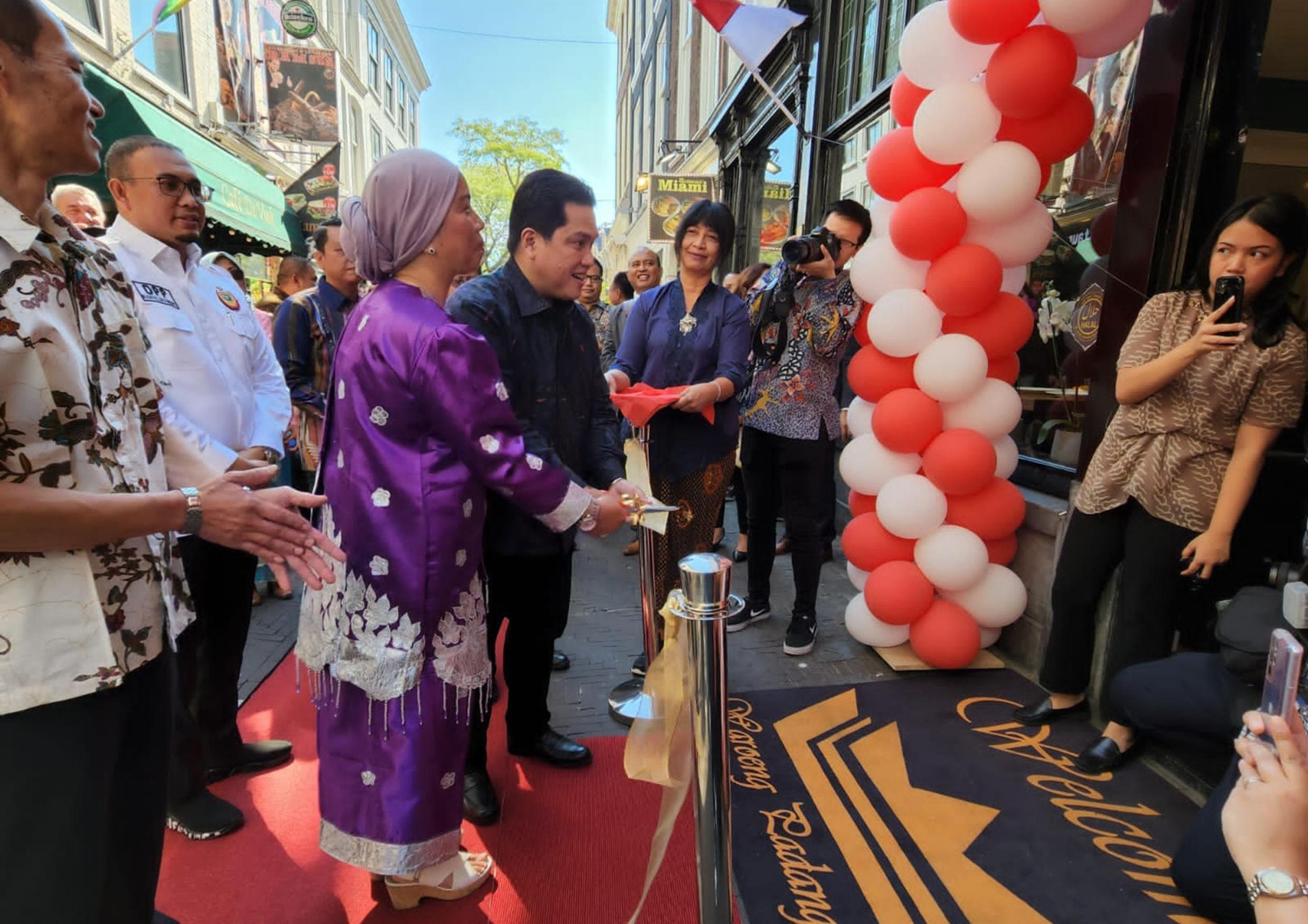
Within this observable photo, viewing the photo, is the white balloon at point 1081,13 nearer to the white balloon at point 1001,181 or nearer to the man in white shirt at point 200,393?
the white balloon at point 1001,181

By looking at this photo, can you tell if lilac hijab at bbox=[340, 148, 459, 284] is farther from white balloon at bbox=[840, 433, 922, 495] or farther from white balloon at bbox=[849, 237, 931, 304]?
white balloon at bbox=[840, 433, 922, 495]

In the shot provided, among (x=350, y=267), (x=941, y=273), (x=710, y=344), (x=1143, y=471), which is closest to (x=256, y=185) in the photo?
(x=350, y=267)

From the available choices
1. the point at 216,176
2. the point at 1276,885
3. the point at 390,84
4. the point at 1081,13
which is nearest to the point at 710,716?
the point at 1276,885

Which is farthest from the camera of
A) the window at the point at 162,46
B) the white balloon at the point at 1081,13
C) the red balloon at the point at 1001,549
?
the window at the point at 162,46

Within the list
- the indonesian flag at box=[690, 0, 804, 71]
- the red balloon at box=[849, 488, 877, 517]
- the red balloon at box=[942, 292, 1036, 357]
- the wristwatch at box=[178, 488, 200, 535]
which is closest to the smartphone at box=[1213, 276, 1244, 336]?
the red balloon at box=[942, 292, 1036, 357]

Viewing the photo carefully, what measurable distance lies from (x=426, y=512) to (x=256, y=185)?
10828mm

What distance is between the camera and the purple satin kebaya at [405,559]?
1455 millimetres

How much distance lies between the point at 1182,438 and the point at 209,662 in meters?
3.18

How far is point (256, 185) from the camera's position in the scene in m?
10.0

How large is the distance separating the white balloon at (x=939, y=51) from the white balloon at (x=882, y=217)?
1.18 ft

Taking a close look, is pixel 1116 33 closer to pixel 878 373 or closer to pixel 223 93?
pixel 878 373

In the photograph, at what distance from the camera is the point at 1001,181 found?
2.43 m

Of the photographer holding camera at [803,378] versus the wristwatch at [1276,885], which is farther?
the photographer holding camera at [803,378]

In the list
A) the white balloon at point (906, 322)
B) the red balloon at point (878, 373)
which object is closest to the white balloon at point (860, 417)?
the red balloon at point (878, 373)
